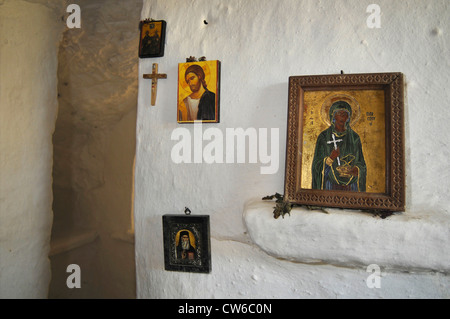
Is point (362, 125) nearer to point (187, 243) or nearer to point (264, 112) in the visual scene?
point (264, 112)

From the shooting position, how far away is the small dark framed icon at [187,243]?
1.32m

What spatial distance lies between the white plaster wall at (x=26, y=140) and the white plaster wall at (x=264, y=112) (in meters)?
0.61

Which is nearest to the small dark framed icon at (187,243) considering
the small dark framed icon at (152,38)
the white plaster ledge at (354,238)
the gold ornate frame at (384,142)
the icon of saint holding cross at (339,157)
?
the white plaster ledge at (354,238)

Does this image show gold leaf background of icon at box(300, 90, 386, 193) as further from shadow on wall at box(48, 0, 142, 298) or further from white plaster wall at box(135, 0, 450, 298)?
shadow on wall at box(48, 0, 142, 298)

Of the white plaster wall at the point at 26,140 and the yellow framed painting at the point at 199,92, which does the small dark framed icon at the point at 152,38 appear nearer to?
the yellow framed painting at the point at 199,92

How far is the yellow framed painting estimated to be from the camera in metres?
1.33

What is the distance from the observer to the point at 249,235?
1277 mm

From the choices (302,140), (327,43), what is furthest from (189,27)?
(302,140)

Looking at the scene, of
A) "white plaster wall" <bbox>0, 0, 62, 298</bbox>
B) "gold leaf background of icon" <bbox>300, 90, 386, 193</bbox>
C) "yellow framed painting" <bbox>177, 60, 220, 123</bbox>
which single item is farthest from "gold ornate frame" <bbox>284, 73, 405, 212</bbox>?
"white plaster wall" <bbox>0, 0, 62, 298</bbox>

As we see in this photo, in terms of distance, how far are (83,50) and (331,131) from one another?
209 cm

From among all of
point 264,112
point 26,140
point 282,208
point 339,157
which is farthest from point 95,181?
point 339,157

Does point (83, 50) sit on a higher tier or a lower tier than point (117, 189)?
higher

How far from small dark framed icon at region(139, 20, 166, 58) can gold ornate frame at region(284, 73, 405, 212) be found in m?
0.65

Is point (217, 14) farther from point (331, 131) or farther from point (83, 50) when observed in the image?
point (83, 50)
